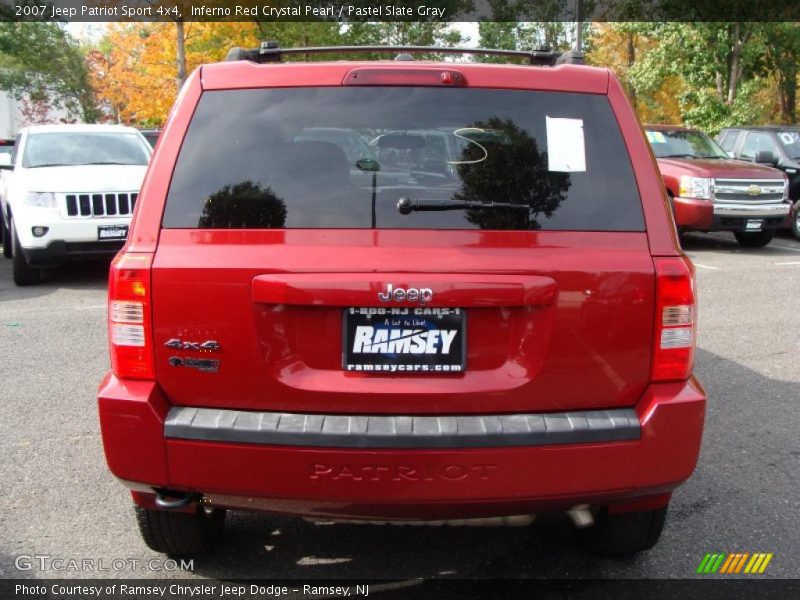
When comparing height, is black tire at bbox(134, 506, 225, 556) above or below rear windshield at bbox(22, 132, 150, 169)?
below

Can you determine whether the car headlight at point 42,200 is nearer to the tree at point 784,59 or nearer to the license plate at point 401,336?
the license plate at point 401,336

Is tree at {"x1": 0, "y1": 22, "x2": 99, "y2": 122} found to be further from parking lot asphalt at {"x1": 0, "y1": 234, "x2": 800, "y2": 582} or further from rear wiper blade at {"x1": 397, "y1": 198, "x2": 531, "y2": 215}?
rear wiper blade at {"x1": 397, "y1": 198, "x2": 531, "y2": 215}

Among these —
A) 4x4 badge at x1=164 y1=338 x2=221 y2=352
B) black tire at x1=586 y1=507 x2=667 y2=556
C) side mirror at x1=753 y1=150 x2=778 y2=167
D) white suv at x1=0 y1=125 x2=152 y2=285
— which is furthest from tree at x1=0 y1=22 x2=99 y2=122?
black tire at x1=586 y1=507 x2=667 y2=556

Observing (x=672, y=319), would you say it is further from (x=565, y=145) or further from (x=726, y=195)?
(x=726, y=195)

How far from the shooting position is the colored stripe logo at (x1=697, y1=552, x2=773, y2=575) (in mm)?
3205

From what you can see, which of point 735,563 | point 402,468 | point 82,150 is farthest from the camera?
point 82,150

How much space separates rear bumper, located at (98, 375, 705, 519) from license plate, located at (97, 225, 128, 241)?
7103 mm

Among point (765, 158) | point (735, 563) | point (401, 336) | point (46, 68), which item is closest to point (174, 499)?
point (401, 336)

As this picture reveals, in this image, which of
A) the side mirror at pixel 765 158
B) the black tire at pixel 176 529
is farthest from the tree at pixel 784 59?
the black tire at pixel 176 529

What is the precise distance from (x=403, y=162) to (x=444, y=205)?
0.71 ft

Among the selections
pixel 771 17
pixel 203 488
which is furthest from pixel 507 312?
pixel 771 17

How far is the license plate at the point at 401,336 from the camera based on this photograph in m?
2.55

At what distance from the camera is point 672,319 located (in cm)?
264

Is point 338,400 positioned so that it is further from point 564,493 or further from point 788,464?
point 788,464
